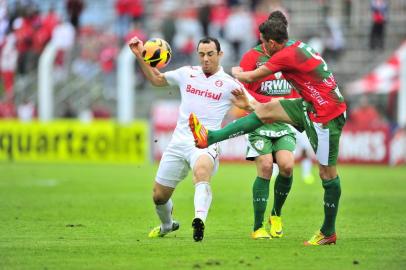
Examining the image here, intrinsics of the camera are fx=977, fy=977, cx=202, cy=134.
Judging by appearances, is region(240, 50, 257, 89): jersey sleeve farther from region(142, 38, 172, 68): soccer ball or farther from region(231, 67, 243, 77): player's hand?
region(231, 67, 243, 77): player's hand

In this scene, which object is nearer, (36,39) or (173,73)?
(173,73)

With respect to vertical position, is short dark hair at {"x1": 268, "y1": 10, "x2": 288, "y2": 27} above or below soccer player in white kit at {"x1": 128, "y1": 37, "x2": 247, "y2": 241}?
above

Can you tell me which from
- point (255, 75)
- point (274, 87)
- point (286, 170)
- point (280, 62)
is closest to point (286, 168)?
point (286, 170)

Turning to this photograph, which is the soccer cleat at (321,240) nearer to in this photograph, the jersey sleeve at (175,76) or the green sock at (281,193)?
the green sock at (281,193)

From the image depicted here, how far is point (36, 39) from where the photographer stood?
3416cm

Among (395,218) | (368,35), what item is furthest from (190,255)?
(368,35)

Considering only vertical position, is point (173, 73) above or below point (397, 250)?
above

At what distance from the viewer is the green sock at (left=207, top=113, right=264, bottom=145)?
11125mm

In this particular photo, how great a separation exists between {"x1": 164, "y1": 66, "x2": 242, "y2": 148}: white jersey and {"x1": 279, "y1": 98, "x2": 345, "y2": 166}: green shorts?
1040mm

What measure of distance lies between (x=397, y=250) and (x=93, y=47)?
25.3 m

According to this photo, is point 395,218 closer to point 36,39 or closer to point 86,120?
point 86,120

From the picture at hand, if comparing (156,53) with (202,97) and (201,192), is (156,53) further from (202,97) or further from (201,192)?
(201,192)

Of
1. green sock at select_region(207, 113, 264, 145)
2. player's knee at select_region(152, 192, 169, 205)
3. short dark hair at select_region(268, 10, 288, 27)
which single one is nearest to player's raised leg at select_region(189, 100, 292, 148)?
green sock at select_region(207, 113, 264, 145)

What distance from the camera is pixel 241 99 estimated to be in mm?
11688
